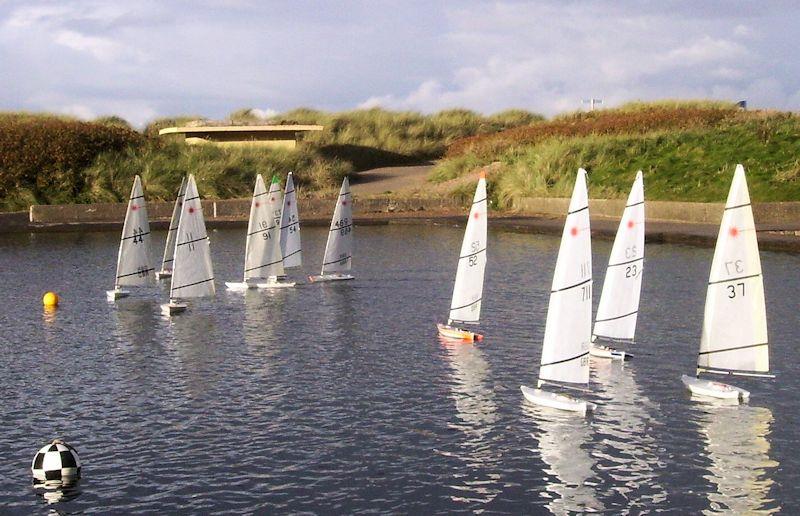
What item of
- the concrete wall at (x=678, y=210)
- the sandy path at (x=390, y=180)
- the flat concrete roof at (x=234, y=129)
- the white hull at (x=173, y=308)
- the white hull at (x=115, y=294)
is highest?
the flat concrete roof at (x=234, y=129)

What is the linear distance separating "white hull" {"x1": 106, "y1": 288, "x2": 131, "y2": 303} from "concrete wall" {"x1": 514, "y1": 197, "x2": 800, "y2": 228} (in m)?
31.1

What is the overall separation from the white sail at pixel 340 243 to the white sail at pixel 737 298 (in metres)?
21.6

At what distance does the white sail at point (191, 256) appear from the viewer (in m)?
36.7

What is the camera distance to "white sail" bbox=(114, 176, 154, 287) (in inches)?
1559

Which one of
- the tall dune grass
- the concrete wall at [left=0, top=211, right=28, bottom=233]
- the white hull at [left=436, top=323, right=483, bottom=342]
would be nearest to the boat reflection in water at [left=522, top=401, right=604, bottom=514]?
the white hull at [left=436, top=323, right=483, bottom=342]

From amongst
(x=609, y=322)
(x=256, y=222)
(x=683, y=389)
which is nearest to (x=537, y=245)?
(x=256, y=222)

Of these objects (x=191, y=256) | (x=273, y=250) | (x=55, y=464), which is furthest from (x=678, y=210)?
(x=55, y=464)

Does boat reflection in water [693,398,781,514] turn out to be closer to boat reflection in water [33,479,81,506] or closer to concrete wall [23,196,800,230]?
boat reflection in water [33,479,81,506]

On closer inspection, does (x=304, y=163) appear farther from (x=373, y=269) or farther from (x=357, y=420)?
(x=357, y=420)

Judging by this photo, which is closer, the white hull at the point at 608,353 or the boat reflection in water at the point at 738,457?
the boat reflection in water at the point at 738,457

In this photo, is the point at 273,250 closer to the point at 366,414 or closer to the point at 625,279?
the point at 625,279

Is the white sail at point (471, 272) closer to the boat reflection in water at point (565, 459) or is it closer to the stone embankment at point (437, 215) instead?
the boat reflection in water at point (565, 459)

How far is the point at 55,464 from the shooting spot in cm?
1847

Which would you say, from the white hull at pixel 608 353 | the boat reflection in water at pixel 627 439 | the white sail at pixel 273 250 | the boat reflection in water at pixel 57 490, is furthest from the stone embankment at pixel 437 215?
the boat reflection in water at pixel 57 490
